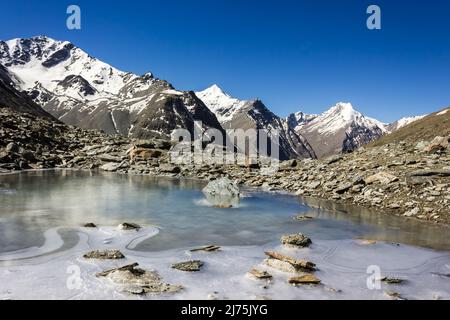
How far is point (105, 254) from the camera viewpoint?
14508mm

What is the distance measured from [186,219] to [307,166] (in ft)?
97.2

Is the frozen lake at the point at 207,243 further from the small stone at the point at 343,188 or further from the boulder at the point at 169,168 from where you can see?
the boulder at the point at 169,168

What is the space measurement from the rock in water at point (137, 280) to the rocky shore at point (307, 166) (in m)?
19.0

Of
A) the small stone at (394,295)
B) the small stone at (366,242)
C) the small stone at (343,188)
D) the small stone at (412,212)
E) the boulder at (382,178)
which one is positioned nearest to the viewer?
the small stone at (394,295)

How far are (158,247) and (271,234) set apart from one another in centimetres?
632

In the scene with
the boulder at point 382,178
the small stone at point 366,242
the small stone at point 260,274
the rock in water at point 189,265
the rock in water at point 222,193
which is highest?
the boulder at point 382,178

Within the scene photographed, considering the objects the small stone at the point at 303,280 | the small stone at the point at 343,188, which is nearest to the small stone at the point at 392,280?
the small stone at the point at 303,280

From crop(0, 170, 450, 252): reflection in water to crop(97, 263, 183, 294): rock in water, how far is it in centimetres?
357

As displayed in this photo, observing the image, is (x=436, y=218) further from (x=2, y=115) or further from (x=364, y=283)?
(x=2, y=115)

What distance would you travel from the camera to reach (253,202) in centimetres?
3142

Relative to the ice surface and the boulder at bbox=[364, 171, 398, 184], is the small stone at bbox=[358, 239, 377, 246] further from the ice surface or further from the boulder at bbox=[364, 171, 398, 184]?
the boulder at bbox=[364, 171, 398, 184]

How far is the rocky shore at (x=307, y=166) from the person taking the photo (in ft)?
92.9

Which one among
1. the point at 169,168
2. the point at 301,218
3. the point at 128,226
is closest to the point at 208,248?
the point at 128,226
